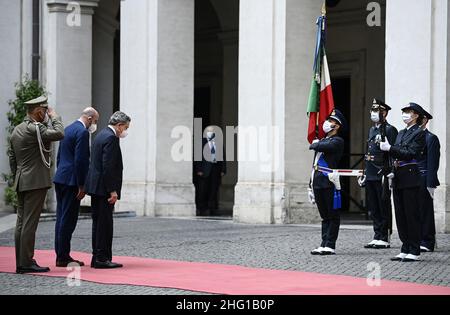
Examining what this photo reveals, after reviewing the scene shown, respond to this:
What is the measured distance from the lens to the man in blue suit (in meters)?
10.4

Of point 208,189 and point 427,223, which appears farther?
point 208,189

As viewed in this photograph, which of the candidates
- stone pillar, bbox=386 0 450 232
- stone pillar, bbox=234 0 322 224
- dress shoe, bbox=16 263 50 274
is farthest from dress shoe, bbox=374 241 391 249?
dress shoe, bbox=16 263 50 274

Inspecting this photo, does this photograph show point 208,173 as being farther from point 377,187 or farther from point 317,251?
point 317,251

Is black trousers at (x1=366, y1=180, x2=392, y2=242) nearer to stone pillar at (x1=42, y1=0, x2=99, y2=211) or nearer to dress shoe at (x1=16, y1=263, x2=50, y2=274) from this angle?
dress shoe at (x1=16, y1=263, x2=50, y2=274)

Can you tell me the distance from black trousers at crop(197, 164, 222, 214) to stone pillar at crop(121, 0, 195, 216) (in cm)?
96

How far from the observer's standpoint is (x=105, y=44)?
24047 mm

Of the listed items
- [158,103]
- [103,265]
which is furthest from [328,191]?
[158,103]

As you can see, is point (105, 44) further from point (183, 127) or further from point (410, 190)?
point (410, 190)

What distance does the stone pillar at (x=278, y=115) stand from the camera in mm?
17172

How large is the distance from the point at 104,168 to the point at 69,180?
0.45 meters

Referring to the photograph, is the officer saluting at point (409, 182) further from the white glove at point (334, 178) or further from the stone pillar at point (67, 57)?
the stone pillar at point (67, 57)

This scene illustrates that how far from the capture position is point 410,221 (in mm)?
10812

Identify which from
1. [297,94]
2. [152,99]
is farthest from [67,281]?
[152,99]
